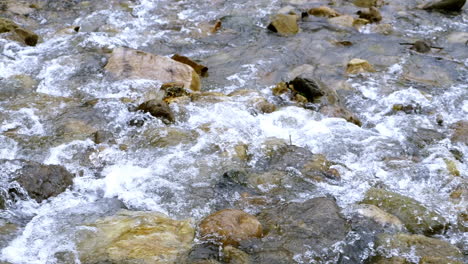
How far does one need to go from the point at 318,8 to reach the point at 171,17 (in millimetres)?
2645

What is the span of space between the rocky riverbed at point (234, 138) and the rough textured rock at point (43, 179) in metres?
0.01

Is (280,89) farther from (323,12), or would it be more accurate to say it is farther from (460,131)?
(323,12)

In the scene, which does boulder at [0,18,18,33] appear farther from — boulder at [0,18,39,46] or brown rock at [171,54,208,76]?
brown rock at [171,54,208,76]

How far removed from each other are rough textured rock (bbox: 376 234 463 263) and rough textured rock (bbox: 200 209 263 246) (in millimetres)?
964

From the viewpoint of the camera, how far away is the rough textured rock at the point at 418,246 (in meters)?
3.73

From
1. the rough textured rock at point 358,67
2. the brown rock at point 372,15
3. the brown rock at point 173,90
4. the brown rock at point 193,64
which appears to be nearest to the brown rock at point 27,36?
the brown rock at point 193,64

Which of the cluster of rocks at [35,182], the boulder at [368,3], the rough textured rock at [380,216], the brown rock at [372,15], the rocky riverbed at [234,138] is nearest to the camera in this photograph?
the rocky riverbed at [234,138]

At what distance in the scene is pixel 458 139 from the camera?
214 inches

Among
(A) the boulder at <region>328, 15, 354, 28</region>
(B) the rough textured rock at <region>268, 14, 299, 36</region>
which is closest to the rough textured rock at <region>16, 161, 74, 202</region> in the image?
(B) the rough textured rock at <region>268, 14, 299, 36</region>

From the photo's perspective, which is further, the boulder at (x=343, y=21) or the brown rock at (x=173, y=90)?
the boulder at (x=343, y=21)

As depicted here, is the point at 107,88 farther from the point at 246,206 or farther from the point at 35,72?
the point at 246,206

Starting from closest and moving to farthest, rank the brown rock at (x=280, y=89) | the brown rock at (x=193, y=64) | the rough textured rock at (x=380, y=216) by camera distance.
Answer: the rough textured rock at (x=380, y=216)
the brown rock at (x=280, y=89)
the brown rock at (x=193, y=64)

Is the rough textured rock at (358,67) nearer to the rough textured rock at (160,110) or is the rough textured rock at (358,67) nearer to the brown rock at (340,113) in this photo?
the brown rock at (340,113)

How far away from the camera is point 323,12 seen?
9.12m
